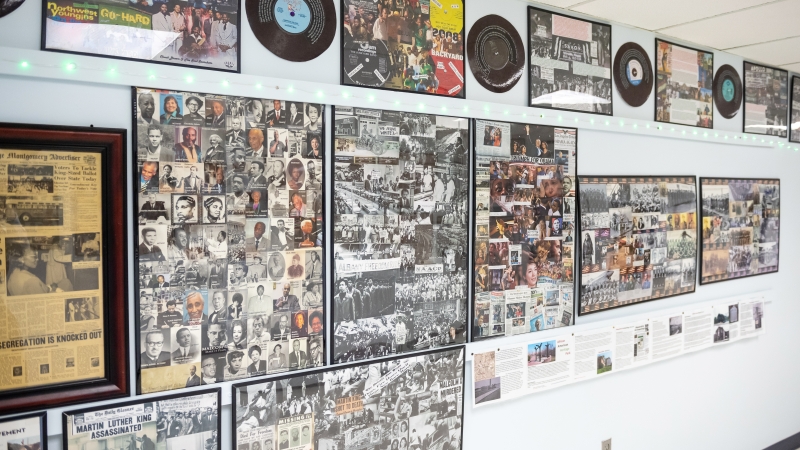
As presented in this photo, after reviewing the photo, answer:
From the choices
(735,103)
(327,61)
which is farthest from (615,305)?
(327,61)

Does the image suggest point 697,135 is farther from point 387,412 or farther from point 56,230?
point 56,230

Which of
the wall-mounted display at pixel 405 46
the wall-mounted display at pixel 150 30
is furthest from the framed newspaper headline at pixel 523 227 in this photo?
the wall-mounted display at pixel 150 30

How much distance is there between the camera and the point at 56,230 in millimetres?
1721

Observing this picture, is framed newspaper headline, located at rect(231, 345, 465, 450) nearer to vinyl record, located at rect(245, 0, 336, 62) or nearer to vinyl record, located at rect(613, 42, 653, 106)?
vinyl record, located at rect(245, 0, 336, 62)

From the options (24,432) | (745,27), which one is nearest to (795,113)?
(745,27)

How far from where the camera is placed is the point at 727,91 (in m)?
3.85

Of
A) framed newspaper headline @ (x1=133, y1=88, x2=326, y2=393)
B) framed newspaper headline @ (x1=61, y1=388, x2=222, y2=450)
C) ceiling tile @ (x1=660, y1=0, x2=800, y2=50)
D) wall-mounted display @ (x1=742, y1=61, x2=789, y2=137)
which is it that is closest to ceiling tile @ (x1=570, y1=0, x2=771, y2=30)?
ceiling tile @ (x1=660, y1=0, x2=800, y2=50)

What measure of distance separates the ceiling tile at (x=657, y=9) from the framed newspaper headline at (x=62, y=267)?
2.34m

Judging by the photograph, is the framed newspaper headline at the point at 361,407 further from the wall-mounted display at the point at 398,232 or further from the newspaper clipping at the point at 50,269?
the newspaper clipping at the point at 50,269

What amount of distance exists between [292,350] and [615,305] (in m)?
1.99

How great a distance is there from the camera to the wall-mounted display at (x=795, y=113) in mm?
Result: 4355

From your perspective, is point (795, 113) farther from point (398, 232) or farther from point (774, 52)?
point (398, 232)

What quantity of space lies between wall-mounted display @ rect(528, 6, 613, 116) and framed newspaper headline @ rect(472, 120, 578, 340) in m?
0.18

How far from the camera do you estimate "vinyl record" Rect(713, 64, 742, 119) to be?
3.79 meters
